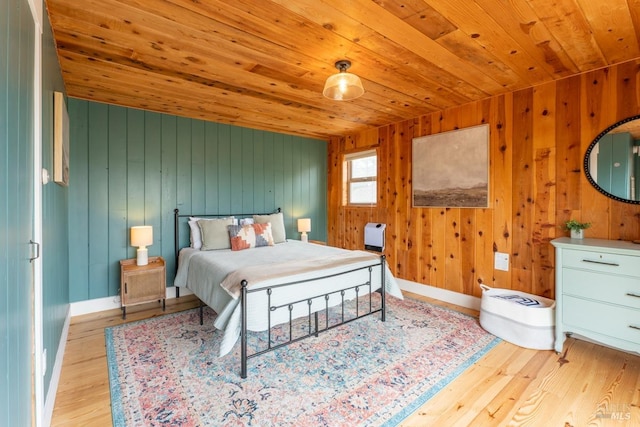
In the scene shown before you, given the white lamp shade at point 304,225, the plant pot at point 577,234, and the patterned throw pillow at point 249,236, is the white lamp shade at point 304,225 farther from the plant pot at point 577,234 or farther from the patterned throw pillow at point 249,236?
the plant pot at point 577,234

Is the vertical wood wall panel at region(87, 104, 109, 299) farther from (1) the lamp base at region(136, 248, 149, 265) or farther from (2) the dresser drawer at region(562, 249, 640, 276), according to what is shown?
(2) the dresser drawer at region(562, 249, 640, 276)

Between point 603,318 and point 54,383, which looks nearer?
point 54,383

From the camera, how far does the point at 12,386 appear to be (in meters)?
0.99

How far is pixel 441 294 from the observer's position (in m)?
3.63

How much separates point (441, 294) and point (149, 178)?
147 inches

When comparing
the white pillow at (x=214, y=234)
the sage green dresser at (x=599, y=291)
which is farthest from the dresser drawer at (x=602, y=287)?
the white pillow at (x=214, y=234)

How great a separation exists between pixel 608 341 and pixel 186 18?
3557 millimetres

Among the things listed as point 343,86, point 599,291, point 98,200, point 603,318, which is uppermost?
point 343,86

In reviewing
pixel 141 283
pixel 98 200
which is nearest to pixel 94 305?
pixel 141 283

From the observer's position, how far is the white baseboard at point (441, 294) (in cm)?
335

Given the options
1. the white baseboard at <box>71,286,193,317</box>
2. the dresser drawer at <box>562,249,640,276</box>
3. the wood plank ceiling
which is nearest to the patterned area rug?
the white baseboard at <box>71,286,193,317</box>

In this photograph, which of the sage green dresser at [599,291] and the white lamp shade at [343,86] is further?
the white lamp shade at [343,86]

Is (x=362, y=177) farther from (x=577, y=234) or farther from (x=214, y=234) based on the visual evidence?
(x=577, y=234)

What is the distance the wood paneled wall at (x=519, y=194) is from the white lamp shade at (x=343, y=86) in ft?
5.65
